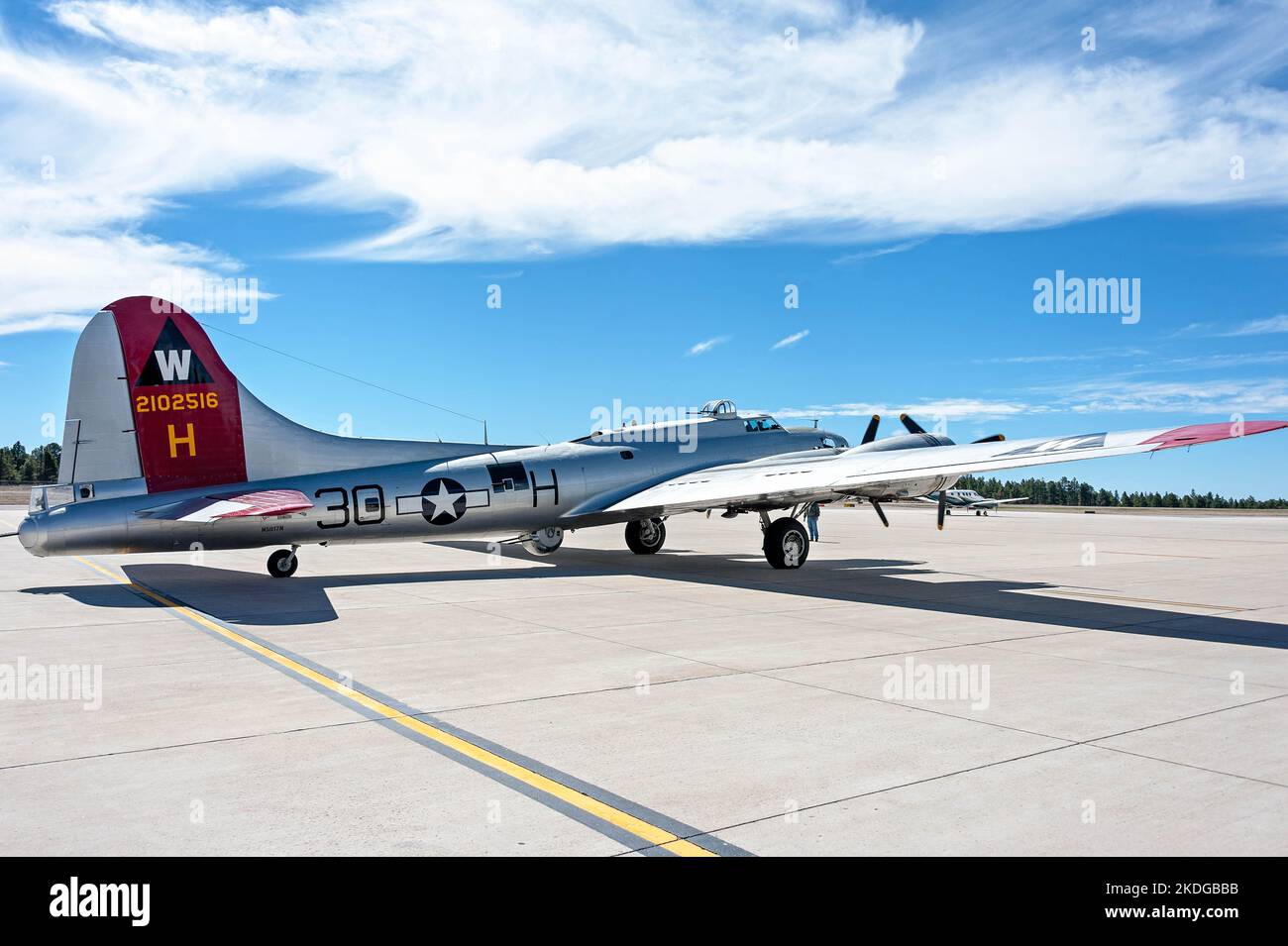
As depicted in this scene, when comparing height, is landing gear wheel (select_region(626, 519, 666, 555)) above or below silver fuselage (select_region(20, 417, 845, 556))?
below

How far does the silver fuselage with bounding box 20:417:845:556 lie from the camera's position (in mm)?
17750

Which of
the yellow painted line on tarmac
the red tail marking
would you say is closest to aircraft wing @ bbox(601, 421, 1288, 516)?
the red tail marking

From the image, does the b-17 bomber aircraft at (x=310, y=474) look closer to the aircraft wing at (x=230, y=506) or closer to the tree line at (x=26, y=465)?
the aircraft wing at (x=230, y=506)

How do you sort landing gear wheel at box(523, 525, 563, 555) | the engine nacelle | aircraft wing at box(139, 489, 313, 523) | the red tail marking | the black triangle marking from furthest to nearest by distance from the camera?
landing gear wheel at box(523, 525, 563, 555) → the engine nacelle → the black triangle marking → the red tail marking → aircraft wing at box(139, 489, 313, 523)

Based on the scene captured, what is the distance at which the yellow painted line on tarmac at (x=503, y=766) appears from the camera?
582cm

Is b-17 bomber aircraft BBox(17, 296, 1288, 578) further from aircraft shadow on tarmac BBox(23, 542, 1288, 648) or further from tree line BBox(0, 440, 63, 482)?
tree line BBox(0, 440, 63, 482)

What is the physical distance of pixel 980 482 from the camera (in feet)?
361

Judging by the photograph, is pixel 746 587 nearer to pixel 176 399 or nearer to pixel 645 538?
pixel 645 538

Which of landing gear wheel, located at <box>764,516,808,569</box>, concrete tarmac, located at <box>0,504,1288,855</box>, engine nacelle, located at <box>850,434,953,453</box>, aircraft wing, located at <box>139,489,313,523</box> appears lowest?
concrete tarmac, located at <box>0,504,1288,855</box>

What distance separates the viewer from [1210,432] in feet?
47.0

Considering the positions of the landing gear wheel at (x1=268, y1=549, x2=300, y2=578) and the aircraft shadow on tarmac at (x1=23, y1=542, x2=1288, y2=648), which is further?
the landing gear wheel at (x1=268, y1=549, x2=300, y2=578)

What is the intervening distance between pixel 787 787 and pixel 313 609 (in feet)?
39.7

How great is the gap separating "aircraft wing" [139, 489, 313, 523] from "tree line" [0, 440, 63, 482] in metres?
155
